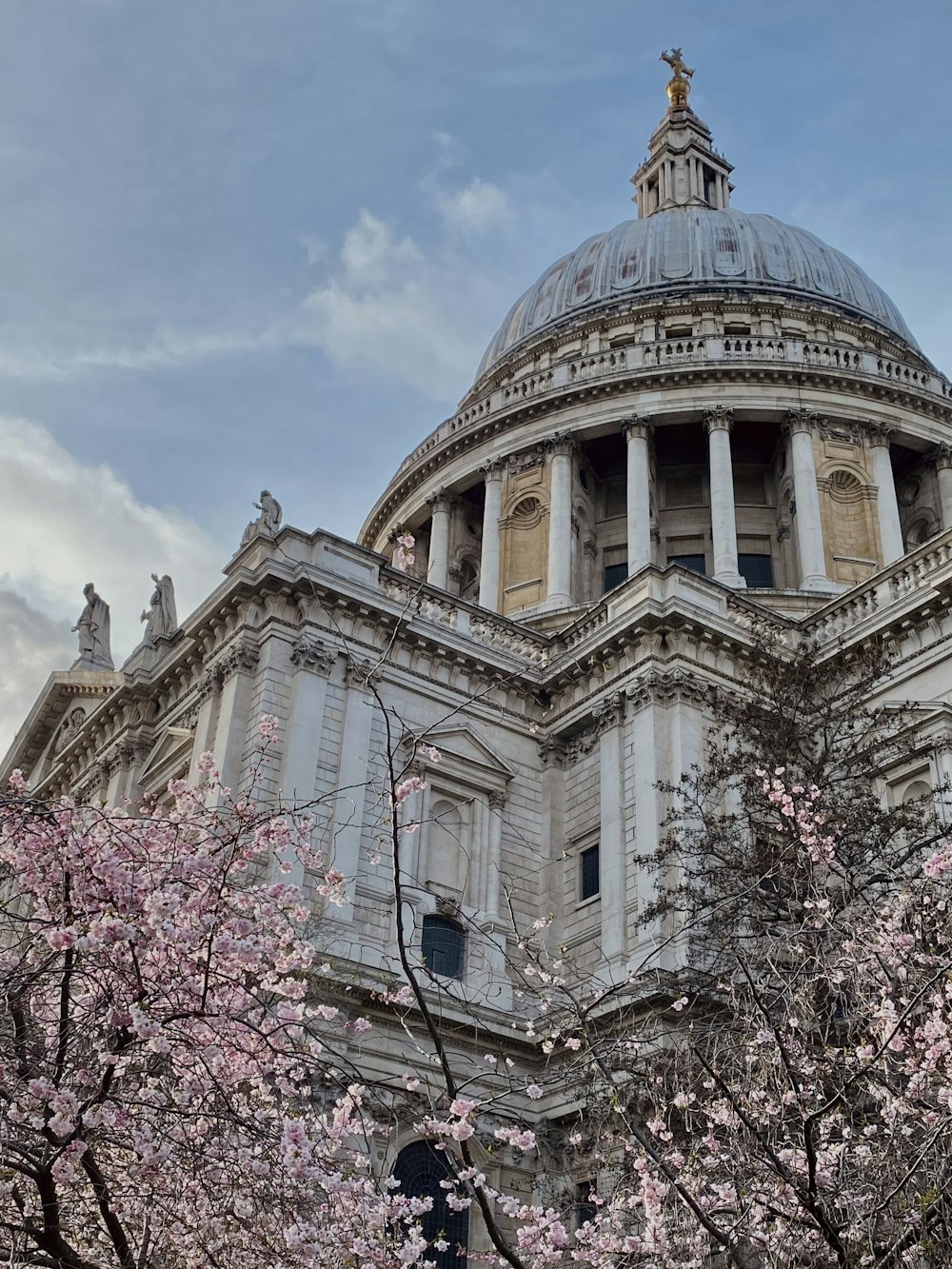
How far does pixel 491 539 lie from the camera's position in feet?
137

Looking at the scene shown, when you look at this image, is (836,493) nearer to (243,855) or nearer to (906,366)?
(906,366)

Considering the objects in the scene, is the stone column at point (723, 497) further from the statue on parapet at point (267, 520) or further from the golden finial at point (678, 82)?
the golden finial at point (678, 82)

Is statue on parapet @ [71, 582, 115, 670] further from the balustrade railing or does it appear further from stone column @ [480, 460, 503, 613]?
the balustrade railing

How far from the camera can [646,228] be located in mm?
51312

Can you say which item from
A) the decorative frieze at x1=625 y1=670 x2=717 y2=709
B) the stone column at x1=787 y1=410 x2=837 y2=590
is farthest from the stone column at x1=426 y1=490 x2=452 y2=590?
the decorative frieze at x1=625 y1=670 x2=717 y2=709

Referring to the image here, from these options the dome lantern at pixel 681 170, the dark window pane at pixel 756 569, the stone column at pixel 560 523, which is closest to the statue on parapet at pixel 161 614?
the stone column at pixel 560 523

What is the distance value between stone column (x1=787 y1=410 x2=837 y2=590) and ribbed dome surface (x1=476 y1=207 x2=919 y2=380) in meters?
8.95

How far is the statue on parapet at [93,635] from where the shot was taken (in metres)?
33.6

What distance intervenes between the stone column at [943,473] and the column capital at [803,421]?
163 inches

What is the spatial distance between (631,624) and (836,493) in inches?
676

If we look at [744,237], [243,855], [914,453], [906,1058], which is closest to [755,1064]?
[906,1058]

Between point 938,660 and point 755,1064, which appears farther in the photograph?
point 938,660

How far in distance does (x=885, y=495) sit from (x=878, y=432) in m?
2.68

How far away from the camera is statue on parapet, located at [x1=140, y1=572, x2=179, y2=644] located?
2864 centimetres
